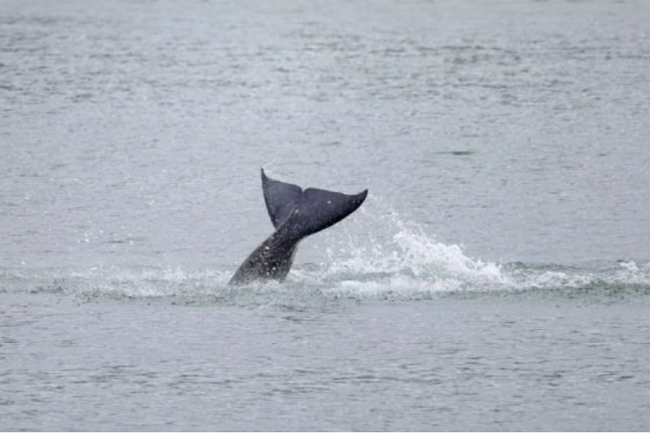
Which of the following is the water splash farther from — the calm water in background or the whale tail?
the whale tail

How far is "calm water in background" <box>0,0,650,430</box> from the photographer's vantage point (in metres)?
17.9

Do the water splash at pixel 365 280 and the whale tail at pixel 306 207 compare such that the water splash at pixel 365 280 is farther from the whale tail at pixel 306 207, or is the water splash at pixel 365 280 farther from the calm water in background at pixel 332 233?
the whale tail at pixel 306 207

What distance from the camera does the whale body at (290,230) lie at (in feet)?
69.4

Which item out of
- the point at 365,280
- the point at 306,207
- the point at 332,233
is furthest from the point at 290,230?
the point at 332,233

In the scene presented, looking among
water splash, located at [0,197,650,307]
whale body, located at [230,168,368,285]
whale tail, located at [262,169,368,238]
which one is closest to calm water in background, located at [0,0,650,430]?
water splash, located at [0,197,650,307]

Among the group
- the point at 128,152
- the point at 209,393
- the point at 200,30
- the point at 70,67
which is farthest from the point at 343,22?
the point at 209,393

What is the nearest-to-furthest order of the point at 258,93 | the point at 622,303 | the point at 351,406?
the point at 351,406 → the point at 622,303 → the point at 258,93

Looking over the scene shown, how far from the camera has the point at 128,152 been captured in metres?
34.1

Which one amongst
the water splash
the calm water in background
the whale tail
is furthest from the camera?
the water splash

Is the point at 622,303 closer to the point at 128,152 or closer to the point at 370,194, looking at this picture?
the point at 370,194

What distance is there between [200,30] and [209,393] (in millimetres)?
37597

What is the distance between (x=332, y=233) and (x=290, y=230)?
5.51 meters

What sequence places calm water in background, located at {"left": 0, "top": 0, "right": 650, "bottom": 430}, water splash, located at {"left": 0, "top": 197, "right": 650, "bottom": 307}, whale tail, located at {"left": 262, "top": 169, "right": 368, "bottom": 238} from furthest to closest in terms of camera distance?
water splash, located at {"left": 0, "top": 197, "right": 650, "bottom": 307}, whale tail, located at {"left": 262, "top": 169, "right": 368, "bottom": 238}, calm water in background, located at {"left": 0, "top": 0, "right": 650, "bottom": 430}

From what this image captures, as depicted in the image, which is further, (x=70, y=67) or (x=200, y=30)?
(x=200, y=30)
